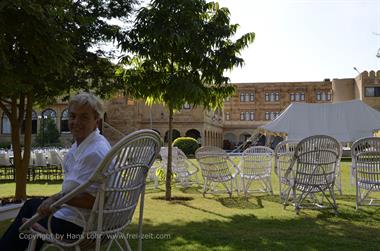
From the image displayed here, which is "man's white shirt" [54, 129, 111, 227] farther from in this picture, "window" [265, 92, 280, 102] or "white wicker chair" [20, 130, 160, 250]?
"window" [265, 92, 280, 102]

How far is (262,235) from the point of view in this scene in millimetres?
4500

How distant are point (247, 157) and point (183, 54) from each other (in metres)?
2.22

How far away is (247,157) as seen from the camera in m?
8.19

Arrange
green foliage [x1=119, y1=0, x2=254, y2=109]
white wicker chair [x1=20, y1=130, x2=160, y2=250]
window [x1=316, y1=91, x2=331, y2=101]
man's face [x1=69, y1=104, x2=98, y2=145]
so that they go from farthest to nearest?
window [x1=316, y1=91, x2=331, y2=101] → green foliage [x1=119, y1=0, x2=254, y2=109] → man's face [x1=69, y1=104, x2=98, y2=145] → white wicker chair [x1=20, y1=130, x2=160, y2=250]

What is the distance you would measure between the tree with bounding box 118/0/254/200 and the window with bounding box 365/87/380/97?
43.9 metres

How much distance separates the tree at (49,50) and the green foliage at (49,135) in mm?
35041

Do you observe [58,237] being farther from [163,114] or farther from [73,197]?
[163,114]

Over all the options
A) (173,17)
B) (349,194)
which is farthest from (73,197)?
(349,194)

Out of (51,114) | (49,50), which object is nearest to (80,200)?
(49,50)

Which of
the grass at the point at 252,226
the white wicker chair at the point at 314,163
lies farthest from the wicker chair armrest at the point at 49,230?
the white wicker chair at the point at 314,163

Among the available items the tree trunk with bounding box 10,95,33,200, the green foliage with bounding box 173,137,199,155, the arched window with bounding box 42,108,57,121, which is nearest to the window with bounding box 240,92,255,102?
the arched window with bounding box 42,108,57,121

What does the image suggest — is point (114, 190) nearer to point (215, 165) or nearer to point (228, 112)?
point (215, 165)

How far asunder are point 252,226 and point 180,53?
3674 millimetres

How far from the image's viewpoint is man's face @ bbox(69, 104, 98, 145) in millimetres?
2533
